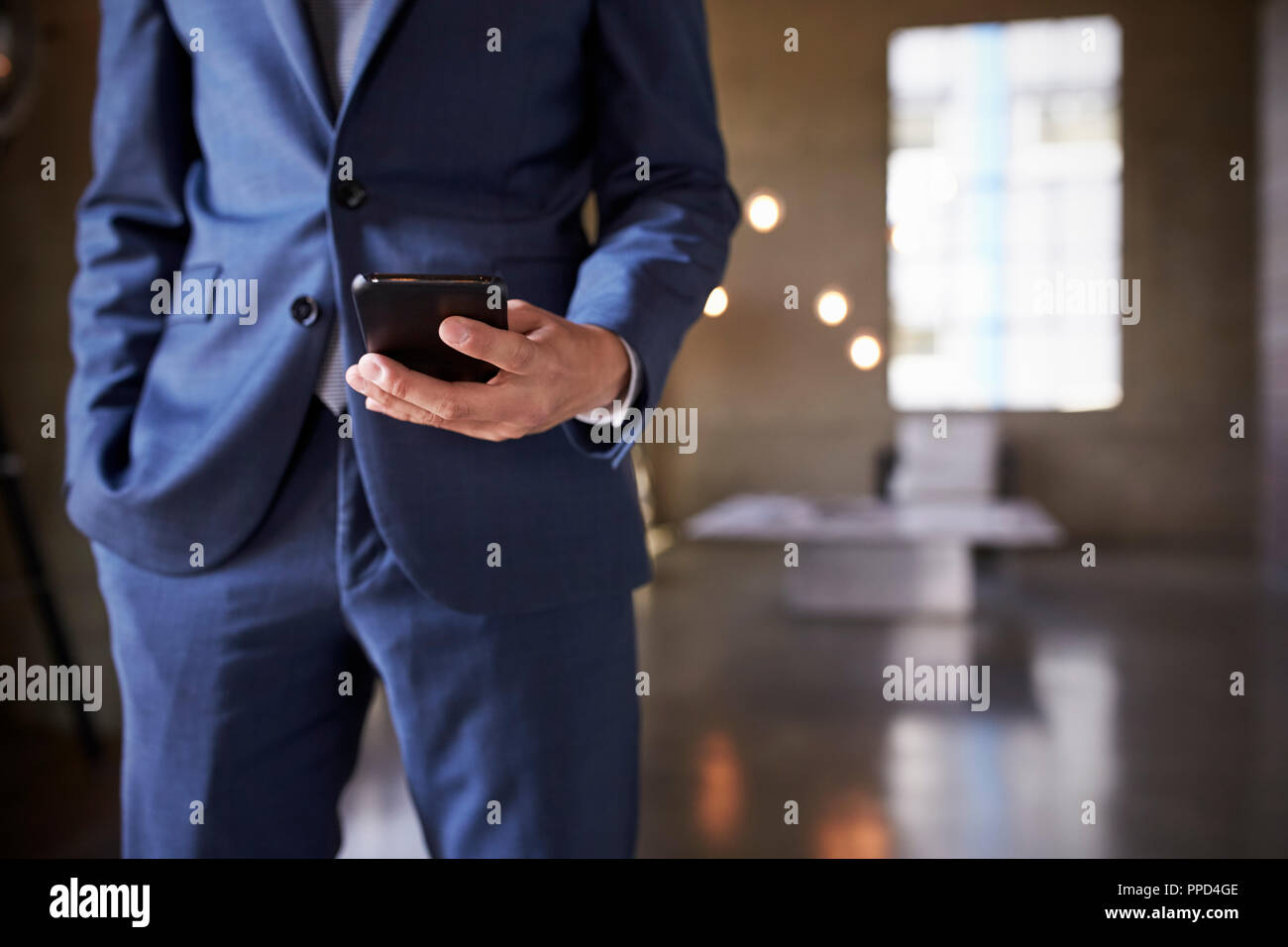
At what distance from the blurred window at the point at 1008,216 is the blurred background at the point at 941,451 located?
25 millimetres

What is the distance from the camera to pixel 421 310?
0.67m

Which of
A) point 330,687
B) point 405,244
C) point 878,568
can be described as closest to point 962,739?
point 878,568

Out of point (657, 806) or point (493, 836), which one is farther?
point (657, 806)

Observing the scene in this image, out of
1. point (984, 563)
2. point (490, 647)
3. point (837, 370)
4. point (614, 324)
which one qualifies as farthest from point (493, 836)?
point (837, 370)

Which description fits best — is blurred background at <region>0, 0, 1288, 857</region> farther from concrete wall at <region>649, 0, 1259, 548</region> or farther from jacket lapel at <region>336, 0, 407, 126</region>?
jacket lapel at <region>336, 0, 407, 126</region>

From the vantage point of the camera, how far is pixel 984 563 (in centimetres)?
624

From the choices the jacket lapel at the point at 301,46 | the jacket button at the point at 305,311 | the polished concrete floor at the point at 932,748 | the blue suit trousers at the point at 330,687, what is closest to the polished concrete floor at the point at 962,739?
the polished concrete floor at the point at 932,748

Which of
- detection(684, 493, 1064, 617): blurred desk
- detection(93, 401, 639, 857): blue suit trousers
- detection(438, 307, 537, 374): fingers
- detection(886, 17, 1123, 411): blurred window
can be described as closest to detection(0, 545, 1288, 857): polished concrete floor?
detection(684, 493, 1064, 617): blurred desk

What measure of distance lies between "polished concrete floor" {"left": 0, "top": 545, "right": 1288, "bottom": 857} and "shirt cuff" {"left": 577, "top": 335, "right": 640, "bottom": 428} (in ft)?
5.73

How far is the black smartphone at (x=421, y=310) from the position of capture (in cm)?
66

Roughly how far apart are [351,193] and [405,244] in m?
0.06

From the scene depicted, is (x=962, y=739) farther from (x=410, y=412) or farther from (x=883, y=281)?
(x=883, y=281)
